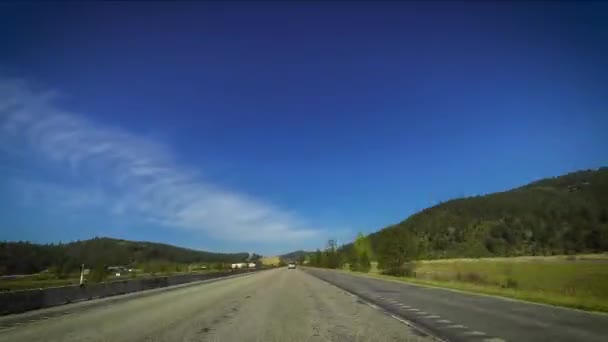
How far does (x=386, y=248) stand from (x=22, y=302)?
60.9 meters

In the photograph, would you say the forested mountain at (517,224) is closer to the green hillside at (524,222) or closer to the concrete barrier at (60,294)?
the green hillside at (524,222)

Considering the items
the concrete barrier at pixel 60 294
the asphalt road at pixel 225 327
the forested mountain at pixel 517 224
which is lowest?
the asphalt road at pixel 225 327

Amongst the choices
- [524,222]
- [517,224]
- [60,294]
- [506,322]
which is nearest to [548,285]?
[506,322]

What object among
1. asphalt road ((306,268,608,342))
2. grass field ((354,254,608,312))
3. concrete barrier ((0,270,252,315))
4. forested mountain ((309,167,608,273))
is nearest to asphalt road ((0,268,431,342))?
asphalt road ((306,268,608,342))

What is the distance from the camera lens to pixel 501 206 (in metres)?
163

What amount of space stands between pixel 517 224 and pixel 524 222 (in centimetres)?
289

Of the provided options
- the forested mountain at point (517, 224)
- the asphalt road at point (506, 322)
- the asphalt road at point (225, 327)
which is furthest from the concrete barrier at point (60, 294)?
the forested mountain at point (517, 224)

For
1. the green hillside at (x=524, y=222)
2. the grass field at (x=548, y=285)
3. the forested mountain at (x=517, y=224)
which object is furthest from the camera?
the green hillside at (x=524, y=222)

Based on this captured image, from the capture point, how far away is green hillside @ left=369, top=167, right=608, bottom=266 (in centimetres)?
11388

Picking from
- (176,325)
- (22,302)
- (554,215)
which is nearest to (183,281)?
(22,302)

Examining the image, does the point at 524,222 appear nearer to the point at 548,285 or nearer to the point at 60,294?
the point at 548,285

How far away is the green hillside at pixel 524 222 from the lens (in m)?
114

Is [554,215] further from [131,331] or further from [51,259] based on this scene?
[131,331]

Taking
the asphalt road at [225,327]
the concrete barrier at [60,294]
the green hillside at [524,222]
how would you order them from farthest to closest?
1. the green hillside at [524,222]
2. the concrete barrier at [60,294]
3. the asphalt road at [225,327]
